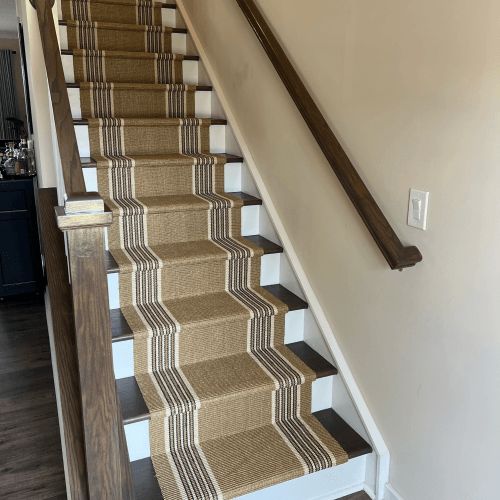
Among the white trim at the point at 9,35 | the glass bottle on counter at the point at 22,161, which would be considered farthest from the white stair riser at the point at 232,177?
the white trim at the point at 9,35

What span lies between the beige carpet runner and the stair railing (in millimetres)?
262

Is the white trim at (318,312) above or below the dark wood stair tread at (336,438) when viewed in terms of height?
above

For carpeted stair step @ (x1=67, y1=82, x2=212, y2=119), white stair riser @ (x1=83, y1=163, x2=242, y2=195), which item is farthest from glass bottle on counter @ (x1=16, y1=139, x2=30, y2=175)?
white stair riser @ (x1=83, y1=163, x2=242, y2=195)

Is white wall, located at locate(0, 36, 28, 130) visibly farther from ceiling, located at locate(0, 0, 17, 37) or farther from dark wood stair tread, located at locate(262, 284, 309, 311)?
dark wood stair tread, located at locate(262, 284, 309, 311)

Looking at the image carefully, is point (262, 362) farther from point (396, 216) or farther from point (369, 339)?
point (396, 216)

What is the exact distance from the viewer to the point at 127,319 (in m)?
1.91

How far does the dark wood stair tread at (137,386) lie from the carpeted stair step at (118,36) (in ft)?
6.48

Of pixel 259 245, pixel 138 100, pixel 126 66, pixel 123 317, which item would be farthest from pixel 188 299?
pixel 126 66

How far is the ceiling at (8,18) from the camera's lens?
14.9ft

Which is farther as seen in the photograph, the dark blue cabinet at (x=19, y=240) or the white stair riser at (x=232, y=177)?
the dark blue cabinet at (x=19, y=240)

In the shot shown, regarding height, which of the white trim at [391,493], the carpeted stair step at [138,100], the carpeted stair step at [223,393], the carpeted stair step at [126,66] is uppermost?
the carpeted stair step at [126,66]

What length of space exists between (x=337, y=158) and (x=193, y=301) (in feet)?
2.80

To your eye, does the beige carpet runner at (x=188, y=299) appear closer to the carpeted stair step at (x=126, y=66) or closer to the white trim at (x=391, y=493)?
the carpeted stair step at (x=126, y=66)

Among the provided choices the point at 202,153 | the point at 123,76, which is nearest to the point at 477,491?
the point at 202,153
